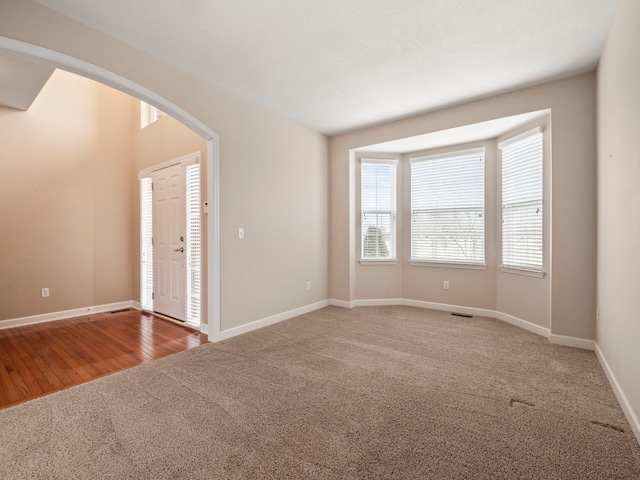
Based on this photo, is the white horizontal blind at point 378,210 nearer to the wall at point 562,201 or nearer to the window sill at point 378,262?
the window sill at point 378,262

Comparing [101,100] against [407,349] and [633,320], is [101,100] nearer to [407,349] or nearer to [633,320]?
[407,349]

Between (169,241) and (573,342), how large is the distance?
17.2 ft

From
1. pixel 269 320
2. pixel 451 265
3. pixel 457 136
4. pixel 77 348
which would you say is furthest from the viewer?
pixel 451 265

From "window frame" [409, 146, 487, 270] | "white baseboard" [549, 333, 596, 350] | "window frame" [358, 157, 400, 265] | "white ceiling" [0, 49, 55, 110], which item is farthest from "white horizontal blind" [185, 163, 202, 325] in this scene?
"white baseboard" [549, 333, 596, 350]

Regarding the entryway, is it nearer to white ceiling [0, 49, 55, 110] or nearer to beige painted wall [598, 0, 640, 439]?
white ceiling [0, 49, 55, 110]

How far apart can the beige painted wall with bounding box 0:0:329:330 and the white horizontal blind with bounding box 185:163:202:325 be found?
0.71 m

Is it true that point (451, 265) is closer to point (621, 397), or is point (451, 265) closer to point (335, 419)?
point (621, 397)

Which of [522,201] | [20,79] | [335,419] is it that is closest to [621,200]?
[522,201]

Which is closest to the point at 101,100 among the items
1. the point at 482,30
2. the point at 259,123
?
the point at 259,123

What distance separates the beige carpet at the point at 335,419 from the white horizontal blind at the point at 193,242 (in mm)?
→ 1047

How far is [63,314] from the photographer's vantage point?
178 inches

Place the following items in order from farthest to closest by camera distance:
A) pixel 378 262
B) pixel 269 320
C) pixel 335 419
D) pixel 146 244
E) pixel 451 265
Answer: pixel 378 262 → pixel 146 244 → pixel 451 265 → pixel 269 320 → pixel 335 419

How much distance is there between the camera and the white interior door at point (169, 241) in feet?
13.9

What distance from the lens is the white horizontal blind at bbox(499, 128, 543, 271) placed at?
3.67m
